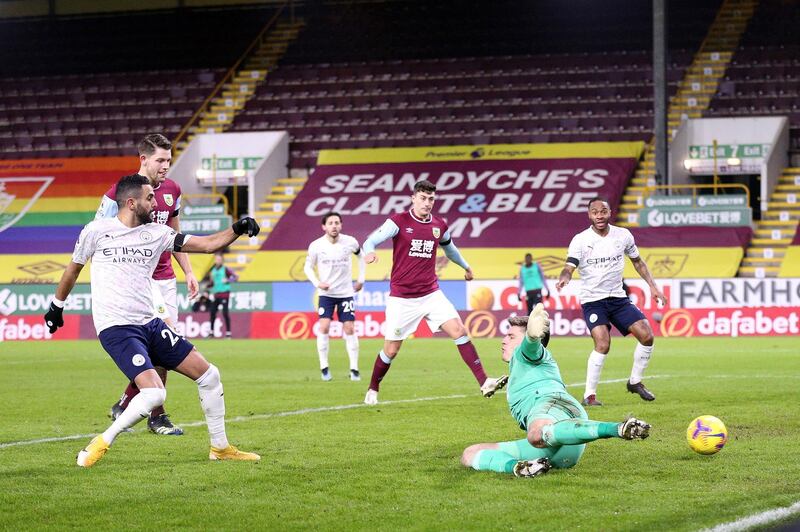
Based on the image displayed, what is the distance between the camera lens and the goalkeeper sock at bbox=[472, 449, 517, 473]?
8172 mm

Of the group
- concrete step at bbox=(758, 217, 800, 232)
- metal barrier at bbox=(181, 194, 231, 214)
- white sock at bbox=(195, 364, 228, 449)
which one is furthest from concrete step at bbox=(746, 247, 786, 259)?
white sock at bbox=(195, 364, 228, 449)

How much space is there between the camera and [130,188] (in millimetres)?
8594

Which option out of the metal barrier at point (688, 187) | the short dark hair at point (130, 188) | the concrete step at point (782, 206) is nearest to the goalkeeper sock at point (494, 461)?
the short dark hair at point (130, 188)

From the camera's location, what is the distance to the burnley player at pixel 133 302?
336 inches

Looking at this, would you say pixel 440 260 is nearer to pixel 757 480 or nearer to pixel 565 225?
pixel 565 225

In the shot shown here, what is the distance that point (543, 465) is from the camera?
311 inches

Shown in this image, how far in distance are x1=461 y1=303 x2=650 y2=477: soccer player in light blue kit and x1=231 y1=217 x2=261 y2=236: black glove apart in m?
1.85

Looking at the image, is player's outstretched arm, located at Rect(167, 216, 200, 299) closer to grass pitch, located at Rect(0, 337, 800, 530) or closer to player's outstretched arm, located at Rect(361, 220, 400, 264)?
grass pitch, located at Rect(0, 337, 800, 530)

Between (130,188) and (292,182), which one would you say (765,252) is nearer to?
(292,182)

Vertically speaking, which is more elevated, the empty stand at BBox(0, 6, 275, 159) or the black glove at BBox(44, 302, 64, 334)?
the empty stand at BBox(0, 6, 275, 159)

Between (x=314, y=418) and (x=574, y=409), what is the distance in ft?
14.7

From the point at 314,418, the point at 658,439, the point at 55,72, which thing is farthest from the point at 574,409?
the point at 55,72

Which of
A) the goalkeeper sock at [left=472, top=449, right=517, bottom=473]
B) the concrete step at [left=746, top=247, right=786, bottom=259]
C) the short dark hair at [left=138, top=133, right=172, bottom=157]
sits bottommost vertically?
the goalkeeper sock at [left=472, top=449, right=517, bottom=473]

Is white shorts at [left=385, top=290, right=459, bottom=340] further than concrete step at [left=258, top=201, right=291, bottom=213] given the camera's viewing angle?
No
